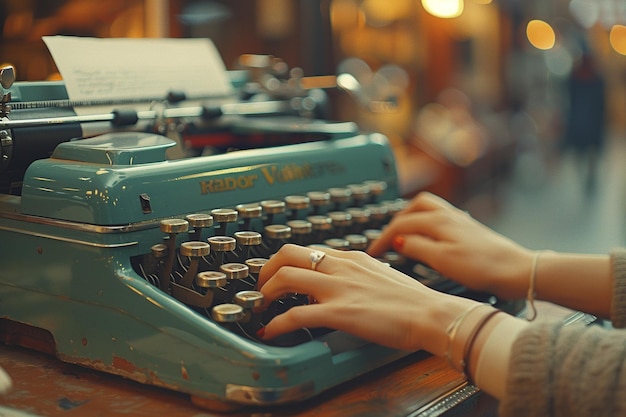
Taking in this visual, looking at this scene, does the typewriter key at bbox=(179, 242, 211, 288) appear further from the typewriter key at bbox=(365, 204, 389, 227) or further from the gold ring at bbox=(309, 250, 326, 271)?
the typewriter key at bbox=(365, 204, 389, 227)

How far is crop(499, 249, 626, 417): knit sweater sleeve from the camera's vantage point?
1055 millimetres

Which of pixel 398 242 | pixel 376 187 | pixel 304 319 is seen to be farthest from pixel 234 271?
pixel 376 187

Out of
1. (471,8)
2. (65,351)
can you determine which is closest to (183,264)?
(65,351)

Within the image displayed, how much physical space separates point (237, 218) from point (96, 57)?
56 cm

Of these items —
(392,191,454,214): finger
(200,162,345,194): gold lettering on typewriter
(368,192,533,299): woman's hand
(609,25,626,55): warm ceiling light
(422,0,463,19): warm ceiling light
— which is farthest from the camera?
(609,25,626,55): warm ceiling light

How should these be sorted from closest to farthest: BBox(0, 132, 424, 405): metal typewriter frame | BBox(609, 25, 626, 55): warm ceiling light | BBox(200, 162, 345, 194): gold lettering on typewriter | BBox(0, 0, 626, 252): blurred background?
BBox(0, 132, 424, 405): metal typewriter frame, BBox(200, 162, 345, 194): gold lettering on typewriter, BBox(0, 0, 626, 252): blurred background, BBox(609, 25, 626, 55): warm ceiling light

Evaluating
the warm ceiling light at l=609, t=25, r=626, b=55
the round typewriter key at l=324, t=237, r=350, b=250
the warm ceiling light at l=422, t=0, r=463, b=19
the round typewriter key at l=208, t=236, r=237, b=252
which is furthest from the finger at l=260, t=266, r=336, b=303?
the warm ceiling light at l=609, t=25, r=626, b=55

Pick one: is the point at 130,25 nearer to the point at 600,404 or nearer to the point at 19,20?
the point at 19,20

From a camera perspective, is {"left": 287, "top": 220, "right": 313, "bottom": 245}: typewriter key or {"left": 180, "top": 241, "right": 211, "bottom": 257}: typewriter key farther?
{"left": 287, "top": 220, "right": 313, "bottom": 245}: typewriter key

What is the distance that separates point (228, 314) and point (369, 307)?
0.71 feet

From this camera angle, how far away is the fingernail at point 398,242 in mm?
1751

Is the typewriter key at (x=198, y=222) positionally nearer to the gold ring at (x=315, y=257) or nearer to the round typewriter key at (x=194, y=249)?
the round typewriter key at (x=194, y=249)

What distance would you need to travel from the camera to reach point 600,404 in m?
1.05

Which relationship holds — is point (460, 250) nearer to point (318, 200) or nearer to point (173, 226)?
point (318, 200)
